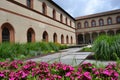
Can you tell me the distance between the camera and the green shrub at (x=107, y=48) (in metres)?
7.29

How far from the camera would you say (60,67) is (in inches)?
140

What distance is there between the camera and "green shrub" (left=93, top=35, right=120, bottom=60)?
729cm

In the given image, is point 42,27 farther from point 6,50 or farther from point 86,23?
point 86,23

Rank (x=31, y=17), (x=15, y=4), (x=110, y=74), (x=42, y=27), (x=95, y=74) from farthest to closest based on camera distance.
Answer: (x=42, y=27), (x=31, y=17), (x=15, y=4), (x=95, y=74), (x=110, y=74)

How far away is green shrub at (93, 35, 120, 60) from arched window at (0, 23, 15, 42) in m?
9.43

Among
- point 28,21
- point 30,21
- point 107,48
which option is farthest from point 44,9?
point 107,48

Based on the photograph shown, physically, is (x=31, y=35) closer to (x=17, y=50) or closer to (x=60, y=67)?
(x=17, y=50)

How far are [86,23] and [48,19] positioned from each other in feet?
77.7

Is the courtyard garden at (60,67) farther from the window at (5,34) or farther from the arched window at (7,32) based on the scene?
the window at (5,34)

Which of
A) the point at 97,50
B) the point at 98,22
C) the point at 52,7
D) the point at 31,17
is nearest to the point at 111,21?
the point at 98,22

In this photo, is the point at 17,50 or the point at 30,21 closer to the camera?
the point at 17,50

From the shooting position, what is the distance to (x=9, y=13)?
1376 centimetres

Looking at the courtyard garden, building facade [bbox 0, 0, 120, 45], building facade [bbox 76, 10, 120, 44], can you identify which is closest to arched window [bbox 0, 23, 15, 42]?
building facade [bbox 0, 0, 120, 45]

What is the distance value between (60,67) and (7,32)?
11858mm
